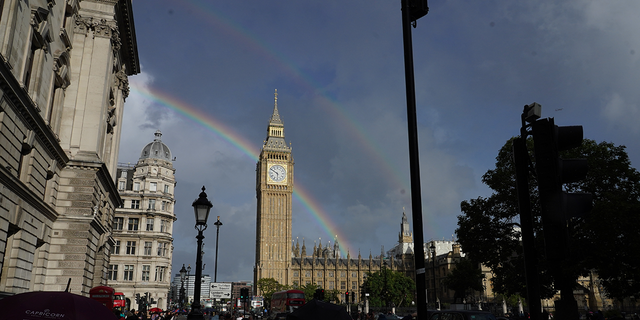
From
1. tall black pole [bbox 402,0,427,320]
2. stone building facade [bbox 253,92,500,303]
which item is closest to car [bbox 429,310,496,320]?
tall black pole [bbox 402,0,427,320]

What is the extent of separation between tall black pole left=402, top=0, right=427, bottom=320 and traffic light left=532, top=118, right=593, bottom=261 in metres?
1.56

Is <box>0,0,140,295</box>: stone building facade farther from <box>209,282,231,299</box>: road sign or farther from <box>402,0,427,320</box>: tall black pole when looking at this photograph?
<box>209,282,231,299</box>: road sign

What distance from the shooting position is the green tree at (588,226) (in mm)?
25938

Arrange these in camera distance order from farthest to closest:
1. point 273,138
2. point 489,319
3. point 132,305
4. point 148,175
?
1. point 273,138
2. point 148,175
3. point 132,305
4. point 489,319

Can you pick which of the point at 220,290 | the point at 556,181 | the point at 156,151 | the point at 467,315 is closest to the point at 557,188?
the point at 556,181

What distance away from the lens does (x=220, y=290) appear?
7281cm

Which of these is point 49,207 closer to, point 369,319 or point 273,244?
point 369,319

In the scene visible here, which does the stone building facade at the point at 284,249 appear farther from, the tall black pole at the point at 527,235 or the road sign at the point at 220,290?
the tall black pole at the point at 527,235

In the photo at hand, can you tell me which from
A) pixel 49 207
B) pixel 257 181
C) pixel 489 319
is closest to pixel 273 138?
pixel 257 181

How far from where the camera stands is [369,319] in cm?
3825

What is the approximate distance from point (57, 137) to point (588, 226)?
29535 millimetres

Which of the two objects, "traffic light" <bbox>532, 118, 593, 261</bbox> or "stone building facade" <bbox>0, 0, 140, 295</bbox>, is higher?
"stone building facade" <bbox>0, 0, 140, 295</bbox>

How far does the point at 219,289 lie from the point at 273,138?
3652 inches

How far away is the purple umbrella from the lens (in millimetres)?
6121
